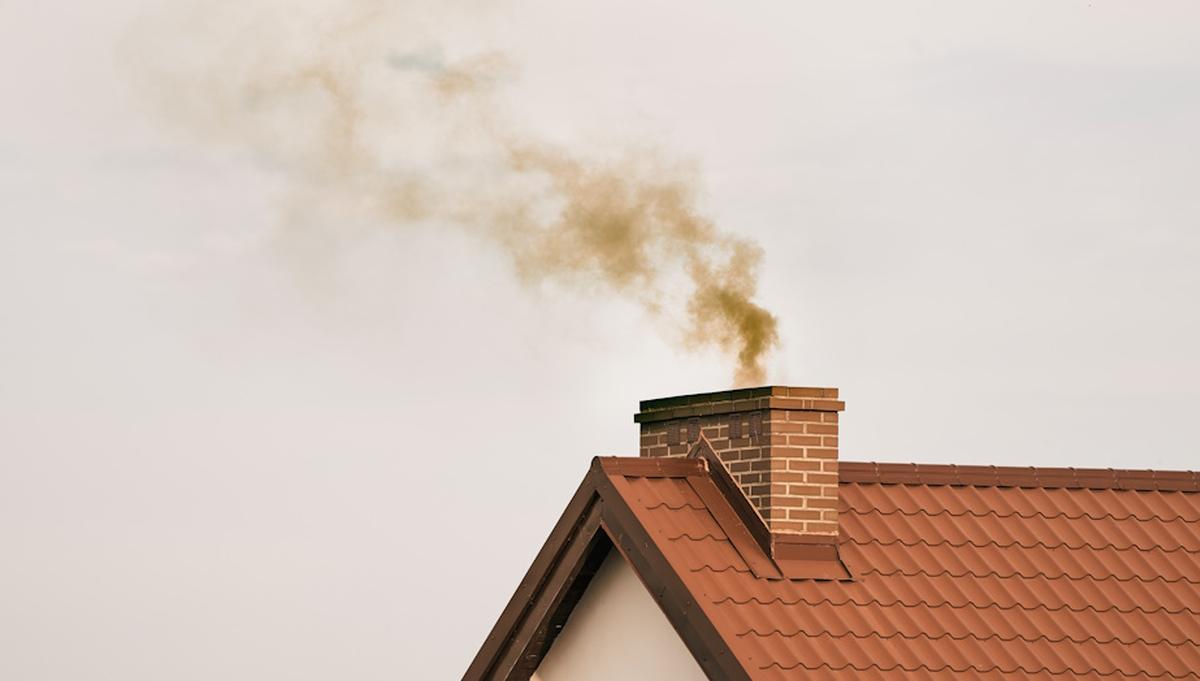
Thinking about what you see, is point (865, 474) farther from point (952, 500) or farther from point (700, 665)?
point (700, 665)

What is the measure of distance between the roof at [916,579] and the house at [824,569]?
0.02 metres

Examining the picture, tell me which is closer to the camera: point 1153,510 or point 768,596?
point 768,596

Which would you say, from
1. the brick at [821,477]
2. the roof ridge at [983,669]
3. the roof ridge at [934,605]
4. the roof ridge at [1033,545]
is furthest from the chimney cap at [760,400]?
the roof ridge at [983,669]

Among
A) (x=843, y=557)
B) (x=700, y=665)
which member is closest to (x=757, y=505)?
(x=843, y=557)

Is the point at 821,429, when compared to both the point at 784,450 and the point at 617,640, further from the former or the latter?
the point at 617,640

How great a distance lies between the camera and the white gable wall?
1522cm

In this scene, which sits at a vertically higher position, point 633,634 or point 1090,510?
point 1090,510

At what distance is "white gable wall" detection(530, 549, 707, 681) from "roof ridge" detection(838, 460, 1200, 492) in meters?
2.01

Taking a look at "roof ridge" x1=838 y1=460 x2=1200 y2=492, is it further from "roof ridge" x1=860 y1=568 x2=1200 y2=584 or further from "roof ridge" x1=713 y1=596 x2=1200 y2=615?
"roof ridge" x1=713 y1=596 x2=1200 y2=615

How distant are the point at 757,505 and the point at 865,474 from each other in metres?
1.43

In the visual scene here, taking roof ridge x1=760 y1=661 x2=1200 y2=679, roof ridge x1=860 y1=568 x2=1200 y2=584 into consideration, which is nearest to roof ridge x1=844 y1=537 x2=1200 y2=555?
roof ridge x1=860 y1=568 x2=1200 y2=584

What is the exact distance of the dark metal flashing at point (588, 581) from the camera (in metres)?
14.2

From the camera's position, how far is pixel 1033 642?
14.9 m

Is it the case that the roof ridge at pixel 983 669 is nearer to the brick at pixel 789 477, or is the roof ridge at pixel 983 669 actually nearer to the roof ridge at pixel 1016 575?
the roof ridge at pixel 1016 575
